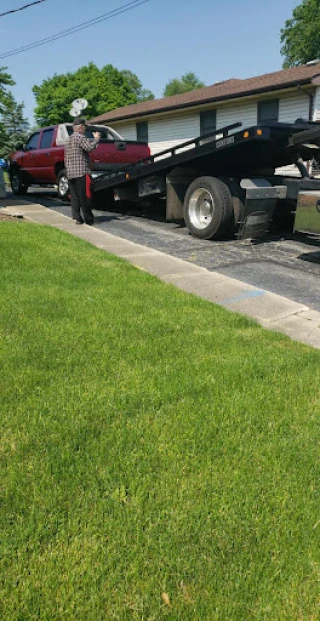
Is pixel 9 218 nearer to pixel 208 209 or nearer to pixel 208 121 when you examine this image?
pixel 208 209

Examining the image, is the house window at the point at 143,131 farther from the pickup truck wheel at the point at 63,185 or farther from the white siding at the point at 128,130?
the pickup truck wheel at the point at 63,185

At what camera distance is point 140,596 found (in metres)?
1.63

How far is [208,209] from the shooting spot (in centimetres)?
786

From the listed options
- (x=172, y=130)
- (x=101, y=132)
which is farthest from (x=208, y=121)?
(x=101, y=132)

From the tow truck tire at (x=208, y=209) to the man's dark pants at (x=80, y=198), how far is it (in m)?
1.77

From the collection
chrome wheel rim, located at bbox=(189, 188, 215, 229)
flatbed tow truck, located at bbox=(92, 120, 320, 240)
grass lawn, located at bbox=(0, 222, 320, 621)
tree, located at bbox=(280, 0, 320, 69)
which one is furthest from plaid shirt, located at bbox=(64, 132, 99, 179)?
tree, located at bbox=(280, 0, 320, 69)

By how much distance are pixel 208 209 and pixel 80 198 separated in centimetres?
232

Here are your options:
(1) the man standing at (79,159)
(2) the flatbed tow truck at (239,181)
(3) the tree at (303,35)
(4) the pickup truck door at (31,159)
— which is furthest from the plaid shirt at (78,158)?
(3) the tree at (303,35)

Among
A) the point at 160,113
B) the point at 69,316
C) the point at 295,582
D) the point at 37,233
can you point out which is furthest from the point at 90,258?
the point at 160,113

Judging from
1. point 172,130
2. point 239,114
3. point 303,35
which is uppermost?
point 303,35

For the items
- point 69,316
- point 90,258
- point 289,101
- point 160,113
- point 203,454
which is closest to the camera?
point 203,454

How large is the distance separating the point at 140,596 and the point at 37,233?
601cm

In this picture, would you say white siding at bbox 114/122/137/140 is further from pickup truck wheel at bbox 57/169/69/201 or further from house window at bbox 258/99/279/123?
pickup truck wheel at bbox 57/169/69/201

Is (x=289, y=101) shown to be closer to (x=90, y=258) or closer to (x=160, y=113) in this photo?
(x=160, y=113)
